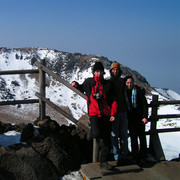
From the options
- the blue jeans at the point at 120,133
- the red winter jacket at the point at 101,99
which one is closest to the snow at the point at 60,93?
the blue jeans at the point at 120,133

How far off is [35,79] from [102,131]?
1735 inches

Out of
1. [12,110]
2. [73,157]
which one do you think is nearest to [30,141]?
[73,157]

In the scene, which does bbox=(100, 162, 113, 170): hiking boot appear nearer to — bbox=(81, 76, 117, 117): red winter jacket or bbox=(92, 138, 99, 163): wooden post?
bbox=(92, 138, 99, 163): wooden post

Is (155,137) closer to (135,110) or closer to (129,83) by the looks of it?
(135,110)

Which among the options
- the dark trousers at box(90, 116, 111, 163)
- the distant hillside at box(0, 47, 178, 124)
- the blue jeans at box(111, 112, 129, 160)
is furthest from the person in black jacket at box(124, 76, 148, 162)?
the distant hillside at box(0, 47, 178, 124)

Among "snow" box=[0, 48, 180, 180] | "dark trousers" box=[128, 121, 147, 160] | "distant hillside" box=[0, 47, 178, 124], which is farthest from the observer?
"distant hillside" box=[0, 47, 178, 124]

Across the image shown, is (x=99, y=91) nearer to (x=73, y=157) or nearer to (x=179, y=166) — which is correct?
(x=73, y=157)

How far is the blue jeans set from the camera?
191 inches

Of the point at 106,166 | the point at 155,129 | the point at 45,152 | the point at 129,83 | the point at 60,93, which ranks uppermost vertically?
the point at 129,83

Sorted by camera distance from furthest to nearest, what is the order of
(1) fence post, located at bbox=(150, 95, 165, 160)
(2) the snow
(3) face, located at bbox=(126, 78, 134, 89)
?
1. (2) the snow
2. (1) fence post, located at bbox=(150, 95, 165, 160)
3. (3) face, located at bbox=(126, 78, 134, 89)

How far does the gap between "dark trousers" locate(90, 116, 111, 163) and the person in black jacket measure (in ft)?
2.22

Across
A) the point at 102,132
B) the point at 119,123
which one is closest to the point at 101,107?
the point at 102,132

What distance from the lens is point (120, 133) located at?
5.00 meters

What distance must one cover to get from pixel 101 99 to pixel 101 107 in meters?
0.13
